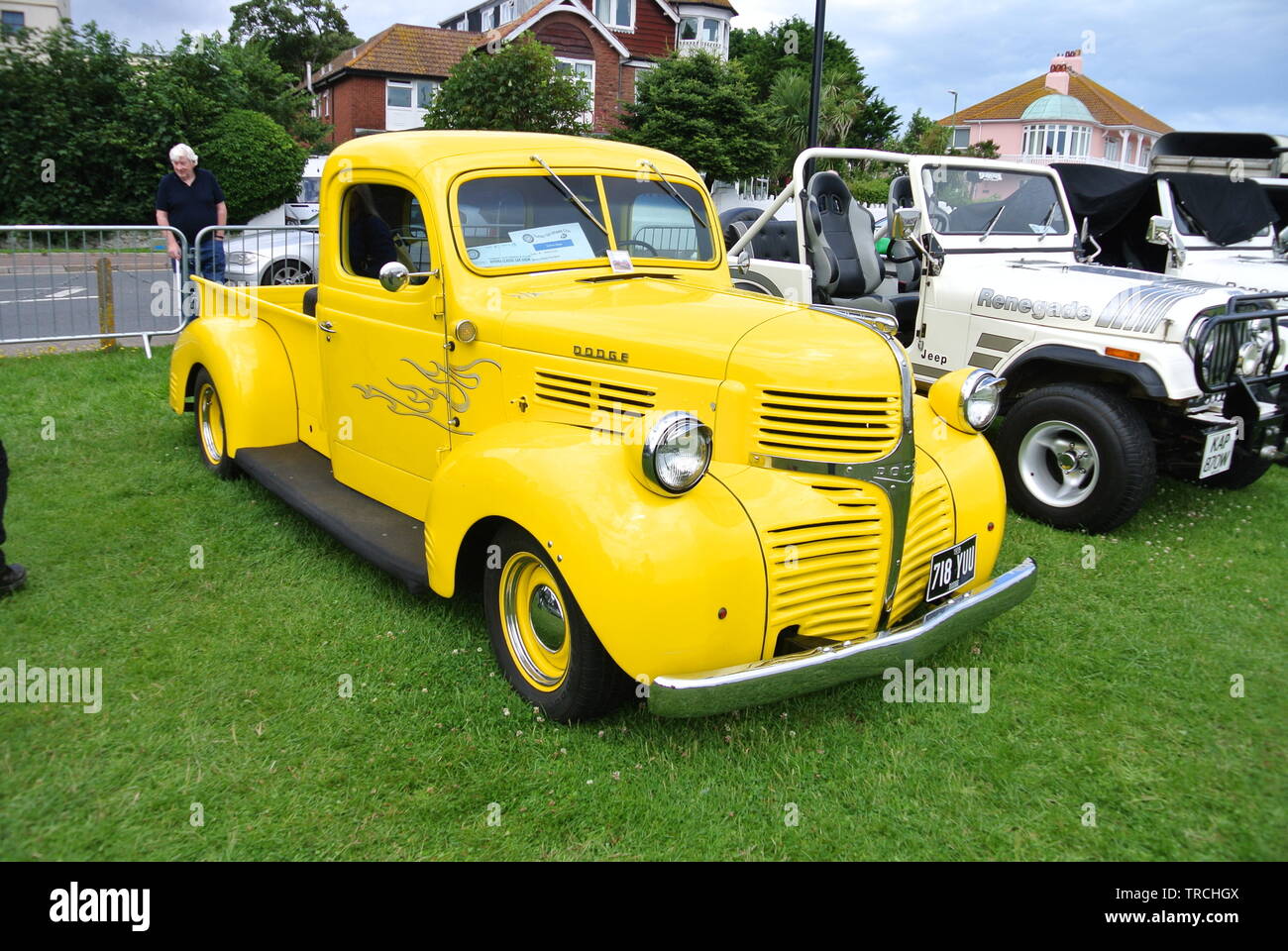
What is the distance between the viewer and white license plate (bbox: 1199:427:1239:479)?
18.0ft

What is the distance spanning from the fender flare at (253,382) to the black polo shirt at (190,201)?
392 centimetres

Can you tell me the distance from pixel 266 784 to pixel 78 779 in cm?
62

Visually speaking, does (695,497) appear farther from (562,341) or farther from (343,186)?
(343,186)

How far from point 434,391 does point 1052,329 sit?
12.9ft

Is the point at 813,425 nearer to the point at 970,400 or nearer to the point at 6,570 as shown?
the point at 970,400

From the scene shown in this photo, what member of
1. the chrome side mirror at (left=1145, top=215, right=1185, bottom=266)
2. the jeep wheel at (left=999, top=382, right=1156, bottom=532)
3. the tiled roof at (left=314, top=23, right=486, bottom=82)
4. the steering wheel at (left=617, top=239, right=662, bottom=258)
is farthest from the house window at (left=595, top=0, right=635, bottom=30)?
the steering wheel at (left=617, top=239, right=662, bottom=258)

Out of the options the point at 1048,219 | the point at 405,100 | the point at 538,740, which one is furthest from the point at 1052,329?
the point at 405,100

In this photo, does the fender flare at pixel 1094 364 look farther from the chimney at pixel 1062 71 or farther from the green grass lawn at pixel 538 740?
the chimney at pixel 1062 71

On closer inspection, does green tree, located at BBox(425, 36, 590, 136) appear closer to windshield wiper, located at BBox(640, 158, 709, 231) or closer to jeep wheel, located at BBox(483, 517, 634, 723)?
windshield wiper, located at BBox(640, 158, 709, 231)

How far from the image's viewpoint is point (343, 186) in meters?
4.68

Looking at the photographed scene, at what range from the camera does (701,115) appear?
27.6 metres

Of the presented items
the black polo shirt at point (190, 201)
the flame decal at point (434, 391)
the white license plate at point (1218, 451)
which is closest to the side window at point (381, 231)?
the flame decal at point (434, 391)

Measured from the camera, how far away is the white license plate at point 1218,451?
548cm

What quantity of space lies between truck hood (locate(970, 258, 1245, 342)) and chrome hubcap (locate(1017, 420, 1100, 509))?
2.20 ft
